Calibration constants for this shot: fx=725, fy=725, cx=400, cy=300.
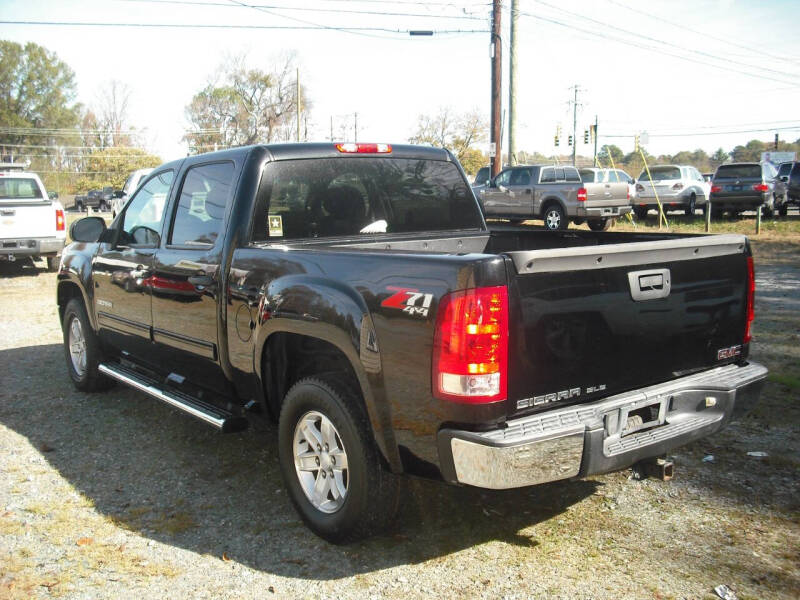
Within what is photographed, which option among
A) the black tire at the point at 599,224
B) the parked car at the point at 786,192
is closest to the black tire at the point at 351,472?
the black tire at the point at 599,224

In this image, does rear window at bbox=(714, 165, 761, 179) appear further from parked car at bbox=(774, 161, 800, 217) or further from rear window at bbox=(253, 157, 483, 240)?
rear window at bbox=(253, 157, 483, 240)

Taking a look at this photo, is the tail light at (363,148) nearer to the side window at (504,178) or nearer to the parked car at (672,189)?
the side window at (504,178)

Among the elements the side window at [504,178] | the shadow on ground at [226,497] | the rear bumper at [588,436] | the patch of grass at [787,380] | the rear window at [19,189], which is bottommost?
the shadow on ground at [226,497]

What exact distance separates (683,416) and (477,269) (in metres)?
1.33

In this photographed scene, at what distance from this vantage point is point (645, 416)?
322 cm

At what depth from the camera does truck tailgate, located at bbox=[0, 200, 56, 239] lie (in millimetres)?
13234

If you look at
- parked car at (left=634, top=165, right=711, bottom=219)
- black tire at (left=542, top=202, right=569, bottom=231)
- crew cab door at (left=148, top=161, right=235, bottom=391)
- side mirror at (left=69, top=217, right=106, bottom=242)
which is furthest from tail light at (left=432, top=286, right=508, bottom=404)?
parked car at (left=634, top=165, right=711, bottom=219)

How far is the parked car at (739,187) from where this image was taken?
20656 mm

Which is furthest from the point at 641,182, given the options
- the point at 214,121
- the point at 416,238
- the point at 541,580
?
the point at 214,121

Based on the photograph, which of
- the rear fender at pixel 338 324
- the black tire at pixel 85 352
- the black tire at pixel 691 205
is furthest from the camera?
the black tire at pixel 691 205

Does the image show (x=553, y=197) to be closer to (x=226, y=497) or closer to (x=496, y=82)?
(x=496, y=82)

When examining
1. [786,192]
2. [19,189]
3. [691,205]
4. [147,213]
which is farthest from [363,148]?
[786,192]

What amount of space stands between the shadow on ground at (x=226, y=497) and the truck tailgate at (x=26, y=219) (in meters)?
8.66

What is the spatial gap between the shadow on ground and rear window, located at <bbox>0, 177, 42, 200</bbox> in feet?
31.1
